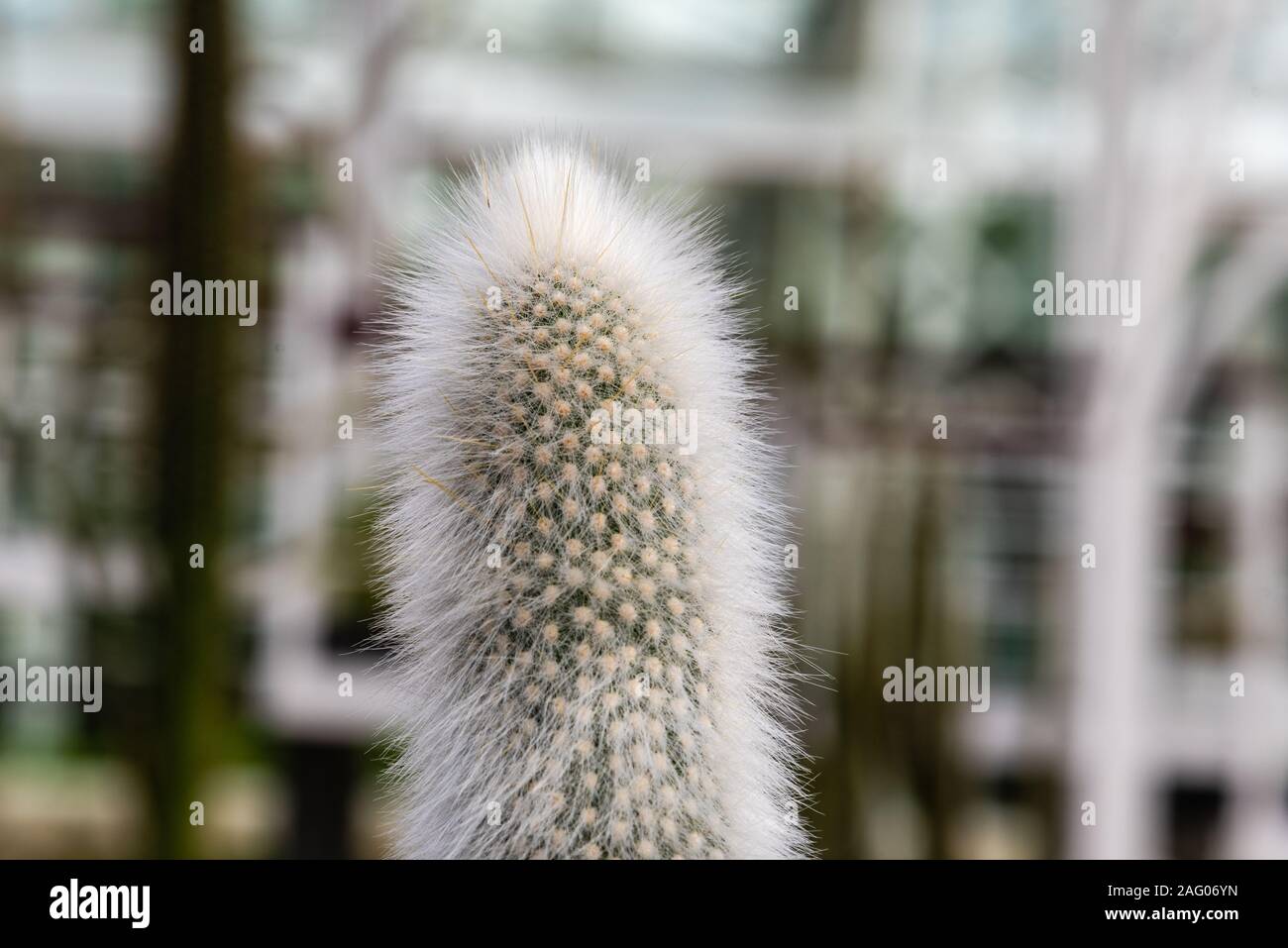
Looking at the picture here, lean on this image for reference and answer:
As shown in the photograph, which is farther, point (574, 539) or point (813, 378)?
point (813, 378)

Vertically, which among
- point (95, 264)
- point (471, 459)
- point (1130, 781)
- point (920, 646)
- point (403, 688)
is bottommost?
point (1130, 781)

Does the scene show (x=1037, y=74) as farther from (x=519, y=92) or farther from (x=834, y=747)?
(x=834, y=747)

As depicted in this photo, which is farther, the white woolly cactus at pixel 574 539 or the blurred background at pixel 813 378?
the blurred background at pixel 813 378

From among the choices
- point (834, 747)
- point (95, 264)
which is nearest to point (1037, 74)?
point (834, 747)

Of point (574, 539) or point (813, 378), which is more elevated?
point (813, 378)

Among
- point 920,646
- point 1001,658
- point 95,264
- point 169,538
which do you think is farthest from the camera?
point 1001,658
